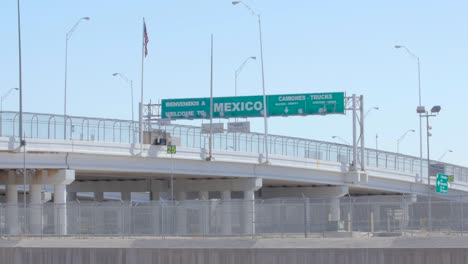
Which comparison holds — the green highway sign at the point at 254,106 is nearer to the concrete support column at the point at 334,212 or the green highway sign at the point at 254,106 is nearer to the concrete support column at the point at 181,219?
the concrete support column at the point at 181,219

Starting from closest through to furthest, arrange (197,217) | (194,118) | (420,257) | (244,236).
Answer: (420,257) → (244,236) → (197,217) → (194,118)

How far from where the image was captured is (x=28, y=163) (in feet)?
211

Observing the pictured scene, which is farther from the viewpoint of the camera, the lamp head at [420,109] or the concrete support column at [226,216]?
the lamp head at [420,109]

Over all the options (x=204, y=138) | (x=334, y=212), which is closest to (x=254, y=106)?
(x=204, y=138)

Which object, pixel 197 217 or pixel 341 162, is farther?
pixel 341 162

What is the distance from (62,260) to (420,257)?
13.4 m

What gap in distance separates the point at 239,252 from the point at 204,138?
133 feet

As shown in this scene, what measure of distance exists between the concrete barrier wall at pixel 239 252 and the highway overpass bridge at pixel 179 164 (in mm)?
6883

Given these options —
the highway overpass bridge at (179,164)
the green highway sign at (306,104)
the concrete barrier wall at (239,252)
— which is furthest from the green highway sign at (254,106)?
the concrete barrier wall at (239,252)

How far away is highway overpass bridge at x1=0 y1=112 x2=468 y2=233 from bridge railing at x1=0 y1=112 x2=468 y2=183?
0.24ft

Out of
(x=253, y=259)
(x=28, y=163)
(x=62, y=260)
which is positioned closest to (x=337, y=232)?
(x=253, y=259)

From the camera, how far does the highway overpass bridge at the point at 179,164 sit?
64938 millimetres

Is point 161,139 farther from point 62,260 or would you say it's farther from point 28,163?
point 62,260

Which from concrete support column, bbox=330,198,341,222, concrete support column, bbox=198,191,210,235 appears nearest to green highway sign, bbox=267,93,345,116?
concrete support column, bbox=330,198,341,222
